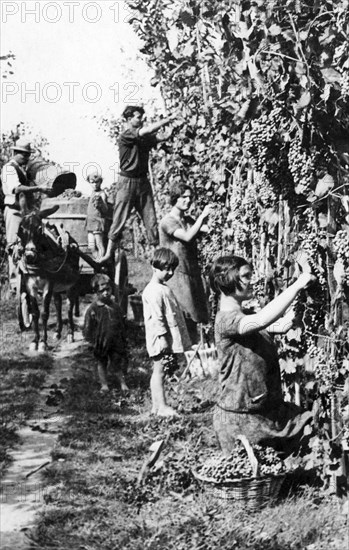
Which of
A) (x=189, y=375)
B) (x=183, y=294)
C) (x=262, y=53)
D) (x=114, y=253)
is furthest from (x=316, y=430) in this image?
(x=114, y=253)

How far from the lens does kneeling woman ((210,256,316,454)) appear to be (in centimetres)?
479

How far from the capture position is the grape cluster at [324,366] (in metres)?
4.31

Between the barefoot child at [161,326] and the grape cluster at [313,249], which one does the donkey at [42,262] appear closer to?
the barefoot child at [161,326]

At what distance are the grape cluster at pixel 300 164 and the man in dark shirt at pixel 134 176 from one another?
18.0ft

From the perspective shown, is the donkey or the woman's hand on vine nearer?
the woman's hand on vine

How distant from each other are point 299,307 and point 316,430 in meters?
0.70

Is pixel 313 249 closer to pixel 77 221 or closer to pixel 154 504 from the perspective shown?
pixel 154 504

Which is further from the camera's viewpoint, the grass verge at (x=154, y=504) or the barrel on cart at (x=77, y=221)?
the barrel on cart at (x=77, y=221)

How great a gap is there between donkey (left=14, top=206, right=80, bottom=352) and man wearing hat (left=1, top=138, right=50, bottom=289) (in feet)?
0.87

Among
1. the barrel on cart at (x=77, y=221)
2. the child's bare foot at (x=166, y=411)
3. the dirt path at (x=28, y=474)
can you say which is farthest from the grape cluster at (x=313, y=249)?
the barrel on cart at (x=77, y=221)

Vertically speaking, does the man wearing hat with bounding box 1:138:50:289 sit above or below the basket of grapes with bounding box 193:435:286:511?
above

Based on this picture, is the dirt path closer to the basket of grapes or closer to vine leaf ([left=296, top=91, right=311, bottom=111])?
the basket of grapes

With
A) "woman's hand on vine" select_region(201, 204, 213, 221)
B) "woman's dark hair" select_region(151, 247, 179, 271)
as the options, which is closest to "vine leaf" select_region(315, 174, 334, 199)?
"woman's dark hair" select_region(151, 247, 179, 271)

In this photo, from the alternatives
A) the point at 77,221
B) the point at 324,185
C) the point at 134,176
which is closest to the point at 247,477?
the point at 324,185
